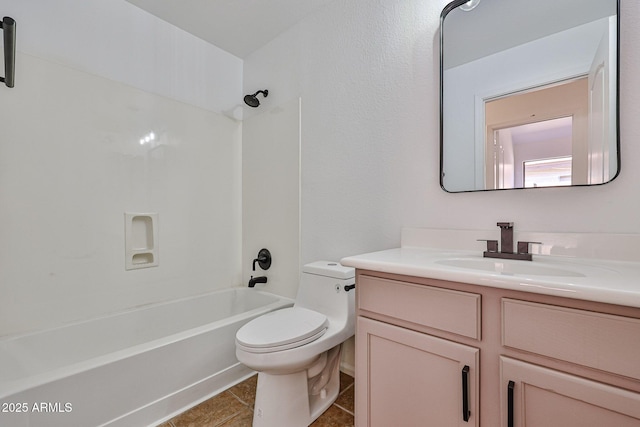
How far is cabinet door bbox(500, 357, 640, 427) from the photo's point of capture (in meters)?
0.63

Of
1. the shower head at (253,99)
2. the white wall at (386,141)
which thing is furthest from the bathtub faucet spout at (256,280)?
the shower head at (253,99)

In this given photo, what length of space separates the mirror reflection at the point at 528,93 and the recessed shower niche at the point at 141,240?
1.87 meters

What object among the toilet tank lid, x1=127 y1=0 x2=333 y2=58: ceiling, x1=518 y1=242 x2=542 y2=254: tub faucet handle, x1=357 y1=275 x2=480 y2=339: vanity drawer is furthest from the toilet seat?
x1=127 y1=0 x2=333 y2=58: ceiling

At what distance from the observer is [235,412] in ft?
4.75

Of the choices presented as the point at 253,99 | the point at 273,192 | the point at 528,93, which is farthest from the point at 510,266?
the point at 253,99

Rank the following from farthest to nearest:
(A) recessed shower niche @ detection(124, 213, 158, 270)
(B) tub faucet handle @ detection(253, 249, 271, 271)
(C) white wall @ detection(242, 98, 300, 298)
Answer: (B) tub faucet handle @ detection(253, 249, 271, 271)
(C) white wall @ detection(242, 98, 300, 298)
(A) recessed shower niche @ detection(124, 213, 158, 270)

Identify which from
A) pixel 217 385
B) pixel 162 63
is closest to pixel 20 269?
pixel 217 385

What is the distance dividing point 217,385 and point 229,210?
4.29 ft

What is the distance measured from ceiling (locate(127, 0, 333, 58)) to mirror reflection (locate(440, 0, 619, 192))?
109cm

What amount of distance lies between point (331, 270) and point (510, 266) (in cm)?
84

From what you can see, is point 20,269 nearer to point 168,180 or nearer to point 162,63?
point 168,180

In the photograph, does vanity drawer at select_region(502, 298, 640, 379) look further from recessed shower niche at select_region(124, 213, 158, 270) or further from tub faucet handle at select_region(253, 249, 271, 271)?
recessed shower niche at select_region(124, 213, 158, 270)

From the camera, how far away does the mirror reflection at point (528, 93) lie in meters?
1.03

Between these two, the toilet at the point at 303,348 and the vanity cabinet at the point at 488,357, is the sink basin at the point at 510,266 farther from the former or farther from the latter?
the toilet at the point at 303,348
